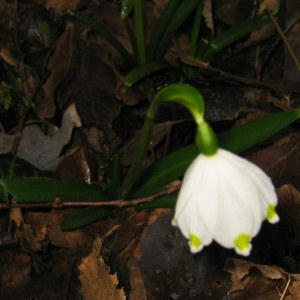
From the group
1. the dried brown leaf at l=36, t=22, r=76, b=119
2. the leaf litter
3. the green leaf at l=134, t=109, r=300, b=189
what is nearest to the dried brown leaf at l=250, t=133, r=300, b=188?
the leaf litter

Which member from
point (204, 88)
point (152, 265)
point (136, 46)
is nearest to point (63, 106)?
point (136, 46)

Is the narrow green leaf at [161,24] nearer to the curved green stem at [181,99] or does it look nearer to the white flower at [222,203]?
the curved green stem at [181,99]

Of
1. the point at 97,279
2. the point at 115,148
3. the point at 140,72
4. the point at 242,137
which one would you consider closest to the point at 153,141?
the point at 115,148

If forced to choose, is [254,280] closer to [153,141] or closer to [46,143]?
[153,141]

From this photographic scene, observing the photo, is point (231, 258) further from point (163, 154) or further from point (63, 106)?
point (63, 106)

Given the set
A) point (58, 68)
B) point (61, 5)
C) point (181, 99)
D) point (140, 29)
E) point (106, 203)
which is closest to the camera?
point (181, 99)

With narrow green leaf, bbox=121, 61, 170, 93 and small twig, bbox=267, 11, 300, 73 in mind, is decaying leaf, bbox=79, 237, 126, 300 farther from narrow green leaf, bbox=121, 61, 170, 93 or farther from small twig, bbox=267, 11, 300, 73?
small twig, bbox=267, 11, 300, 73
